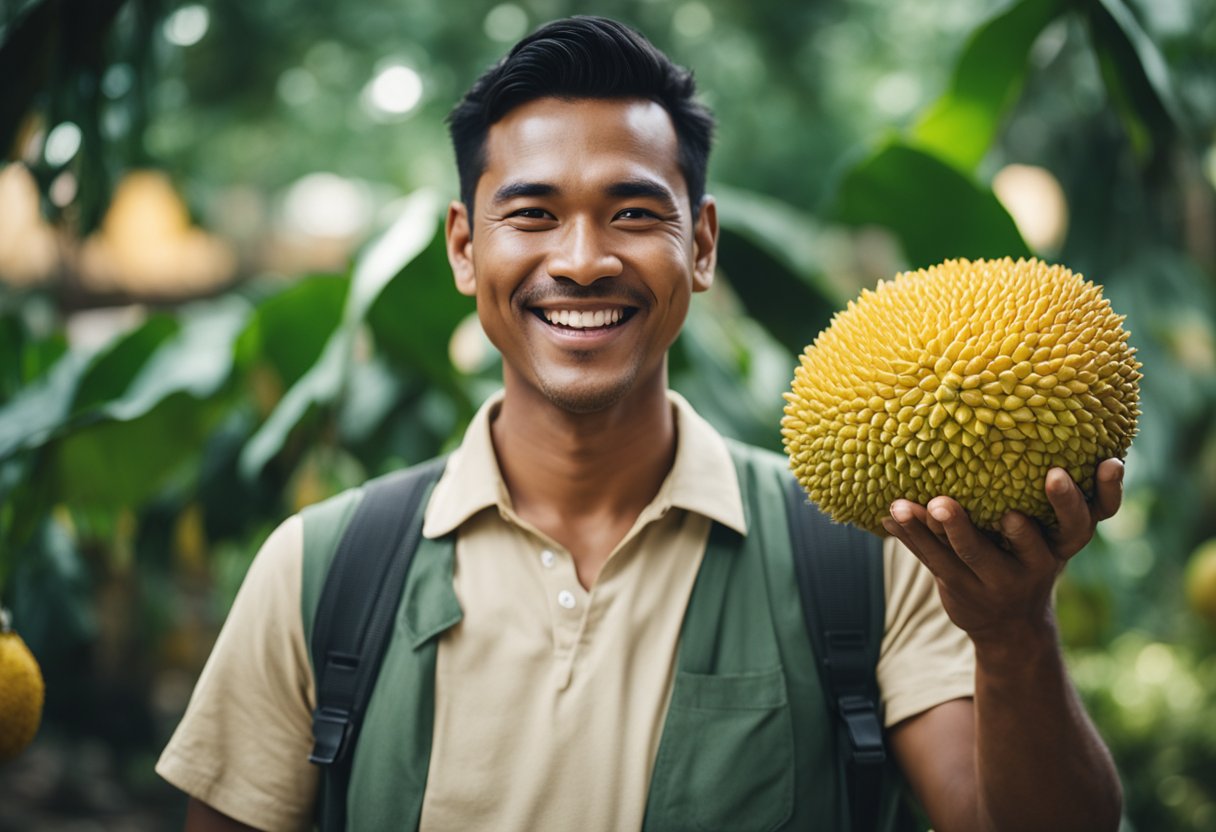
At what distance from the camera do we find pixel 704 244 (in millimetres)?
1813

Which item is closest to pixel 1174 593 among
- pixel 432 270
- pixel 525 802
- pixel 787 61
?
pixel 787 61

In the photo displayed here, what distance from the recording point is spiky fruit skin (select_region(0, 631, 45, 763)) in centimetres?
168

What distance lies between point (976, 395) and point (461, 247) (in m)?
0.95

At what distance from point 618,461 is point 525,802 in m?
0.55

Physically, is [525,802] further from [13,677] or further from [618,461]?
[13,677]

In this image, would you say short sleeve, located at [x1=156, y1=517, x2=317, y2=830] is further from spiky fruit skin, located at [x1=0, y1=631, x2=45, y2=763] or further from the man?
spiky fruit skin, located at [x1=0, y1=631, x2=45, y2=763]

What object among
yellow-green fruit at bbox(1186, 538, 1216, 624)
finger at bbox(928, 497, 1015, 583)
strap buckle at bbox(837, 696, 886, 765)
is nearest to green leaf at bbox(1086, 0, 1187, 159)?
finger at bbox(928, 497, 1015, 583)

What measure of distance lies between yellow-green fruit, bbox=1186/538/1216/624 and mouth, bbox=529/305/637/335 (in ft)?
11.7

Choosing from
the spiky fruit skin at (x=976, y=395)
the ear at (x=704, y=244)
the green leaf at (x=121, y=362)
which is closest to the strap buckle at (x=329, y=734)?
the spiky fruit skin at (x=976, y=395)

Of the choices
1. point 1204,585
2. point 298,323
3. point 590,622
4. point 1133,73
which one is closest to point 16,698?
point 590,622

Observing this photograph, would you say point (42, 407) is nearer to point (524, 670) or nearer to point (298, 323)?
point (298, 323)

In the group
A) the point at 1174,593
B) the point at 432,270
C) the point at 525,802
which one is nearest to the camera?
the point at 525,802

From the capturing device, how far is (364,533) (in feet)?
5.50

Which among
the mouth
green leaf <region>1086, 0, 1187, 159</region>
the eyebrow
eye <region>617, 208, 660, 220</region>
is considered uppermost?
green leaf <region>1086, 0, 1187, 159</region>
